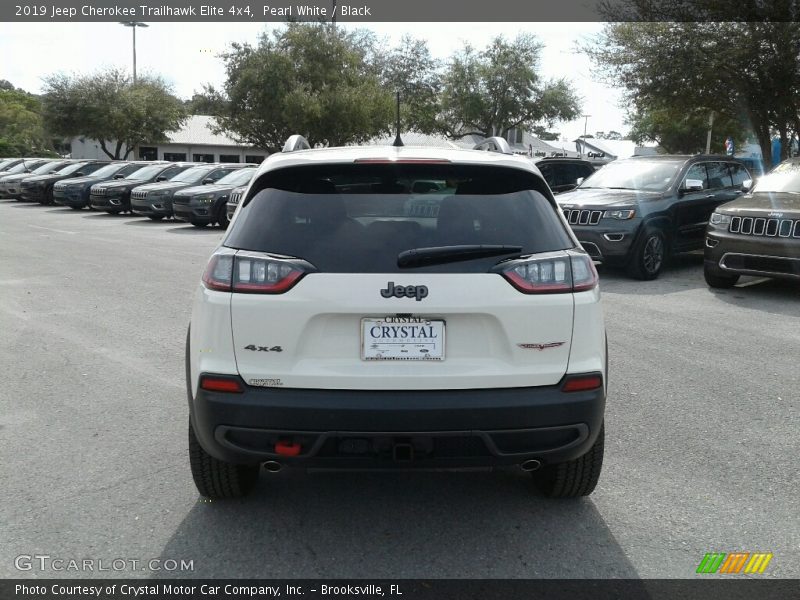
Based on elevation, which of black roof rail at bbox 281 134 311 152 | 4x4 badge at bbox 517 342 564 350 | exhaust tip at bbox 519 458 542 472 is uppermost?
black roof rail at bbox 281 134 311 152

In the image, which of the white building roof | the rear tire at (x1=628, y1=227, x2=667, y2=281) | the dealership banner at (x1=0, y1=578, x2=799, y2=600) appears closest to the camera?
the dealership banner at (x1=0, y1=578, x2=799, y2=600)

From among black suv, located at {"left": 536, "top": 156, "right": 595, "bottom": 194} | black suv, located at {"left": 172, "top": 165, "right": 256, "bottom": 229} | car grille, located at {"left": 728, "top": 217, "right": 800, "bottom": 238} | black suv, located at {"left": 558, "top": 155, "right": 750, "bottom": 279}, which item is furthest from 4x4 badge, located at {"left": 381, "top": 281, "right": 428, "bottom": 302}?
black suv, located at {"left": 172, "top": 165, "right": 256, "bottom": 229}

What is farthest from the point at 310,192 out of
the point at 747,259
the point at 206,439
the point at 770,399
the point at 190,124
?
the point at 190,124

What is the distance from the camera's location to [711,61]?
18.0m

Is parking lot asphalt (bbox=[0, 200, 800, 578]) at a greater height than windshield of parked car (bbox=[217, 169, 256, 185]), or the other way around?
windshield of parked car (bbox=[217, 169, 256, 185])

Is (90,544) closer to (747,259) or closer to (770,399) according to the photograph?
(770,399)

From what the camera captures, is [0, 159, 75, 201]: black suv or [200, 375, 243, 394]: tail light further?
[0, 159, 75, 201]: black suv

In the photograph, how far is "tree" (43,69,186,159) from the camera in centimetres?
4600

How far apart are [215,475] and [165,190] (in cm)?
1863

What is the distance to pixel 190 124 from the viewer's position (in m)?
64.2

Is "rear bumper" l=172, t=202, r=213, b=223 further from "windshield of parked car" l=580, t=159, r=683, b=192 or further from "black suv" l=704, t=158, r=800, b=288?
"black suv" l=704, t=158, r=800, b=288

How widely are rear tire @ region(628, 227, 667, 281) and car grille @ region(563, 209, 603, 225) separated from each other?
65cm

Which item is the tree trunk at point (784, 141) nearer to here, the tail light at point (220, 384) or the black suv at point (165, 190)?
the black suv at point (165, 190)

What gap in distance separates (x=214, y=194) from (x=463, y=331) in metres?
17.1
